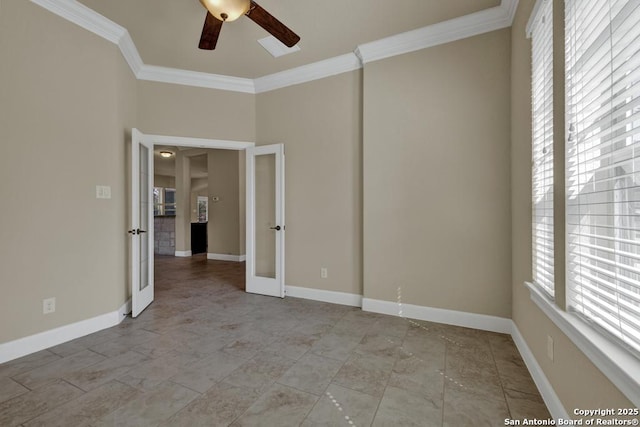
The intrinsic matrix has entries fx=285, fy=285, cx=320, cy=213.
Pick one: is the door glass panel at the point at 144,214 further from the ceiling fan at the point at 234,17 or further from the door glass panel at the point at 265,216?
the ceiling fan at the point at 234,17

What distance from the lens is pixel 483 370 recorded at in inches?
82.9

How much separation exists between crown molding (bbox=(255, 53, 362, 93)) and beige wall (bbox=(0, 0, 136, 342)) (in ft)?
5.61

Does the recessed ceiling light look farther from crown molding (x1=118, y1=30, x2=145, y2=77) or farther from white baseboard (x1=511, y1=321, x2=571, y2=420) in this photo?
white baseboard (x1=511, y1=321, x2=571, y2=420)

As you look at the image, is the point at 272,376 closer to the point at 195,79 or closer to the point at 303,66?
the point at 303,66

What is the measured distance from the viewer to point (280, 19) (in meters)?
2.80

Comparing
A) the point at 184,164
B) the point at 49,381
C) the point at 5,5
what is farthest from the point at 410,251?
the point at 184,164

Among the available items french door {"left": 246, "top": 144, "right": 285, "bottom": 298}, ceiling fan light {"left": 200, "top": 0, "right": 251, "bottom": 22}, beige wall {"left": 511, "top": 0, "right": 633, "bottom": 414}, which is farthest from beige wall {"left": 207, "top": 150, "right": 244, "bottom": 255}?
beige wall {"left": 511, "top": 0, "right": 633, "bottom": 414}

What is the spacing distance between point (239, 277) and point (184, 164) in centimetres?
420

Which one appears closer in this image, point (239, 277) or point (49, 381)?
point (49, 381)

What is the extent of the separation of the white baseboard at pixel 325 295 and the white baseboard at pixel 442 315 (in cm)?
19

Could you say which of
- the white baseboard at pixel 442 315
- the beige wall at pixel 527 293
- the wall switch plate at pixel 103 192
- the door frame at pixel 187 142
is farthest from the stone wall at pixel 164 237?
the beige wall at pixel 527 293

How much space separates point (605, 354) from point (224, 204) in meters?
7.02

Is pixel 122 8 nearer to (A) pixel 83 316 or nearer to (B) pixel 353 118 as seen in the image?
(B) pixel 353 118

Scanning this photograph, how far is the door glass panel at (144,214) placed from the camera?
345cm
